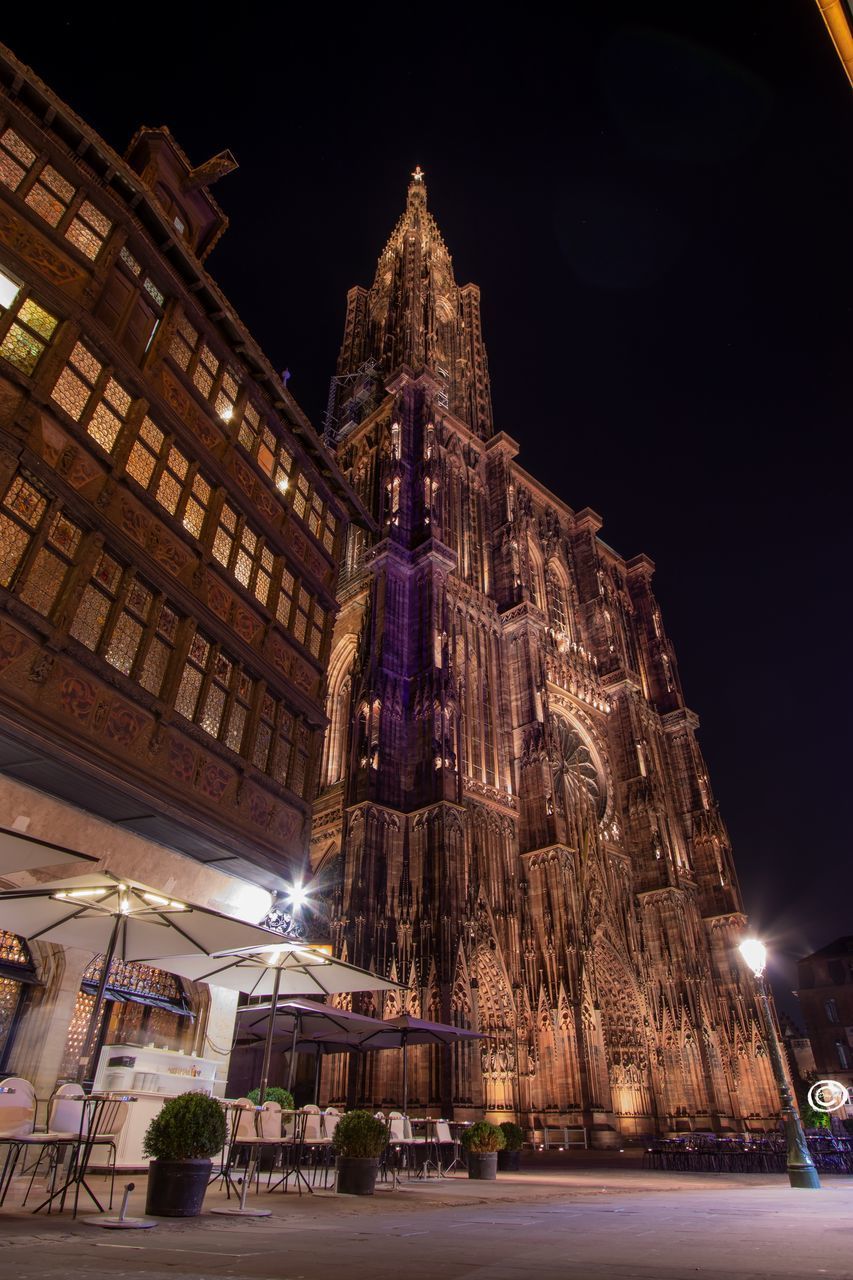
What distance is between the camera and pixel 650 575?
2188 inches

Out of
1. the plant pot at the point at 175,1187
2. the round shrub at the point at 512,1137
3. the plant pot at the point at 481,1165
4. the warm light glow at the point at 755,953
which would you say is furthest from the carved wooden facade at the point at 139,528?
the round shrub at the point at 512,1137

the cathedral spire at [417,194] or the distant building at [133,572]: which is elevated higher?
the cathedral spire at [417,194]

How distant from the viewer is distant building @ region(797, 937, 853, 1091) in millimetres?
60625

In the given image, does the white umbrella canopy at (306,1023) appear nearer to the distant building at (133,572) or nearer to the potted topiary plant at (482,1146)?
the distant building at (133,572)

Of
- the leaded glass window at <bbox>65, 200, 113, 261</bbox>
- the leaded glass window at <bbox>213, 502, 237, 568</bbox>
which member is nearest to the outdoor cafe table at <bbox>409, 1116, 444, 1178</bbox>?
the leaded glass window at <bbox>213, 502, 237, 568</bbox>

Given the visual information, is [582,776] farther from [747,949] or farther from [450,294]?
[450,294]

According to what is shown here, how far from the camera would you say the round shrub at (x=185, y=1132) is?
7.63 m

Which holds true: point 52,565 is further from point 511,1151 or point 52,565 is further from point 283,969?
point 511,1151

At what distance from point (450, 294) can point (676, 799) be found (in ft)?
139

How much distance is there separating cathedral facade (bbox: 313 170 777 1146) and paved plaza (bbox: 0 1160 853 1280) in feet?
54.4

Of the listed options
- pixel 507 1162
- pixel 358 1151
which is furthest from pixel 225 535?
pixel 507 1162

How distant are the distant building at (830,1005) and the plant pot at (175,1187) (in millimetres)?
69310

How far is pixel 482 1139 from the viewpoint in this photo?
1545 cm

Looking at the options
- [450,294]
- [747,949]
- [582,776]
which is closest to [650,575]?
[582,776]
